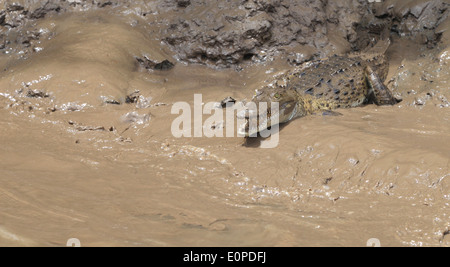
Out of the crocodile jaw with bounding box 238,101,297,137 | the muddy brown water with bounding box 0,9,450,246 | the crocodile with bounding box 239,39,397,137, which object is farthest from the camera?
the crocodile with bounding box 239,39,397,137

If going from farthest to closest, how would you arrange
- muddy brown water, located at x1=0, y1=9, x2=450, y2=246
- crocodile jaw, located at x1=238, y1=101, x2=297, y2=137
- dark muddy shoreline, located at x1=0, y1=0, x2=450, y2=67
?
dark muddy shoreline, located at x1=0, y1=0, x2=450, y2=67 < crocodile jaw, located at x1=238, y1=101, x2=297, y2=137 < muddy brown water, located at x1=0, y1=9, x2=450, y2=246

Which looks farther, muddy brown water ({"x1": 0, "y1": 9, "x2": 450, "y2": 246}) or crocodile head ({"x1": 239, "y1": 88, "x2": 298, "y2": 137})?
crocodile head ({"x1": 239, "y1": 88, "x2": 298, "y2": 137})

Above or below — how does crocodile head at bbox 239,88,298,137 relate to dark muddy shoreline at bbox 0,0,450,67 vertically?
below

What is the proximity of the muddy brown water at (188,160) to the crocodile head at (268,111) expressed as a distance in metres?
0.16

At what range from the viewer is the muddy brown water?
276 cm

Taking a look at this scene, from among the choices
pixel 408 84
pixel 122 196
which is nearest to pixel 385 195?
pixel 122 196

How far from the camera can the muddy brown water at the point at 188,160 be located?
2.76 m

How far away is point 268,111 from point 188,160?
968mm

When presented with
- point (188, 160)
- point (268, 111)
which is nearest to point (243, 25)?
point (268, 111)

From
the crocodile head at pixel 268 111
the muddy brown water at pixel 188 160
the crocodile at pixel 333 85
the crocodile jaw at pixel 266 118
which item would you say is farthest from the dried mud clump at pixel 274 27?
the crocodile jaw at pixel 266 118

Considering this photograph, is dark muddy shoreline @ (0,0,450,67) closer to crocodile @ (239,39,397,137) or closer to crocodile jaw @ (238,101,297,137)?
crocodile @ (239,39,397,137)

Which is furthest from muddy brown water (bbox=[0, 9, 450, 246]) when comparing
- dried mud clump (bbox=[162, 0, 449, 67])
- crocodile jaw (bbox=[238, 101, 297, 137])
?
dried mud clump (bbox=[162, 0, 449, 67])

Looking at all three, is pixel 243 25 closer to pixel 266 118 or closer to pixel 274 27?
pixel 274 27

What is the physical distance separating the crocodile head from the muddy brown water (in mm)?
159
